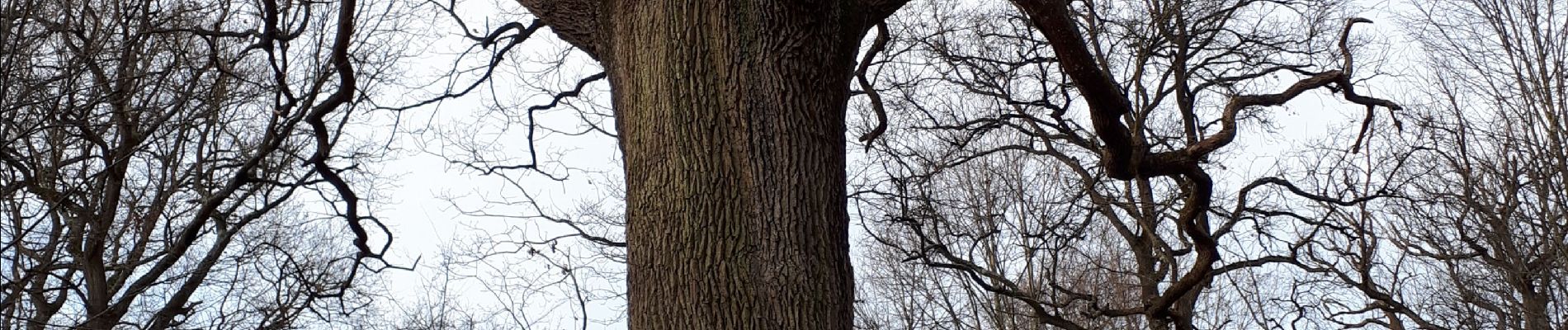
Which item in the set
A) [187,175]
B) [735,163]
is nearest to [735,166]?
[735,163]

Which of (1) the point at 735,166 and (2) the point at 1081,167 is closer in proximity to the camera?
Answer: (1) the point at 735,166

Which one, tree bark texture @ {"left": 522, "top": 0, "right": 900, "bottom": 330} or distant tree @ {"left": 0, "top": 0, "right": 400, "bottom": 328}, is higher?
distant tree @ {"left": 0, "top": 0, "right": 400, "bottom": 328}

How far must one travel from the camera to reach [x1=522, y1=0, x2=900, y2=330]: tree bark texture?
3.03 m

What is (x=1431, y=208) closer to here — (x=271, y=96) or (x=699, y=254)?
(x=699, y=254)

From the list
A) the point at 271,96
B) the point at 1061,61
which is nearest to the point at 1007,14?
the point at 1061,61

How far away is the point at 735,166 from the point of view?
10.3ft

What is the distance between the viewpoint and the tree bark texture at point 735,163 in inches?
119

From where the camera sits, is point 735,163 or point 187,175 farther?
point 187,175

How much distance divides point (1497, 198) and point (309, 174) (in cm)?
781

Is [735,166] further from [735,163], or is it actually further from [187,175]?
[187,175]

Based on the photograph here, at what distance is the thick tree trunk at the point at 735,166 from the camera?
3.03 metres

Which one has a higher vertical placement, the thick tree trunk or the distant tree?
the distant tree

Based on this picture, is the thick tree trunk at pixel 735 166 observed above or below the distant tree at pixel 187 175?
below

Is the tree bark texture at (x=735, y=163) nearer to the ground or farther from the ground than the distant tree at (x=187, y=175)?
nearer to the ground
